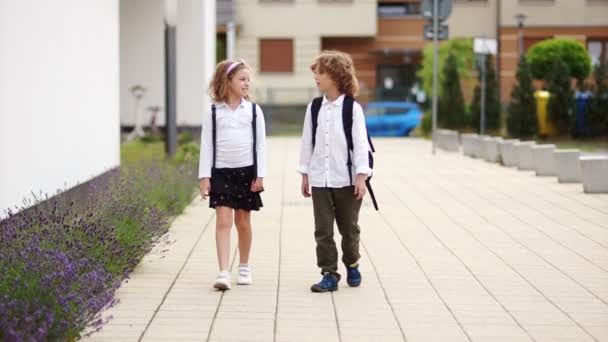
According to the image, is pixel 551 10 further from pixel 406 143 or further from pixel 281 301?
pixel 281 301

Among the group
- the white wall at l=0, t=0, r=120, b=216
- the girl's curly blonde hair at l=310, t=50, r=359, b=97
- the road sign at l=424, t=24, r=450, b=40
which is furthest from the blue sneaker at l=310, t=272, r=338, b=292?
the road sign at l=424, t=24, r=450, b=40

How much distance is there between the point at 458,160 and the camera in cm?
2278

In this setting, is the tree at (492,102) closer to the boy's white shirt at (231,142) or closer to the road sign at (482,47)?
the road sign at (482,47)

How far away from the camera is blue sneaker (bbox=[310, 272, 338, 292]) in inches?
318

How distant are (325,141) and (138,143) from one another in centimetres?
1651

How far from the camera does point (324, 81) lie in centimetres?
819

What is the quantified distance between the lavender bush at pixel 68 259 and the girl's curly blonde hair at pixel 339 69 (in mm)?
1769

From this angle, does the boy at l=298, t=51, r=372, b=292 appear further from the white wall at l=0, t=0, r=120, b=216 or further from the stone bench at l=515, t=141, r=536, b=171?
the stone bench at l=515, t=141, r=536, b=171

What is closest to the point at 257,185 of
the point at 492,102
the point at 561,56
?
the point at 492,102

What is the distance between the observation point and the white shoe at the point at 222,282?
8.05 metres

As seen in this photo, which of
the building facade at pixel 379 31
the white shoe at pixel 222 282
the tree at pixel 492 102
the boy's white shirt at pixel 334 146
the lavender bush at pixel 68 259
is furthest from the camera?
the building facade at pixel 379 31

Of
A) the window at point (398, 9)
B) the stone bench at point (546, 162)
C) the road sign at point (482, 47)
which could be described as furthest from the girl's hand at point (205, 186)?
the window at point (398, 9)

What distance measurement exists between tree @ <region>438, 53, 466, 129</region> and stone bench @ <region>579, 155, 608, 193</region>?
659 inches

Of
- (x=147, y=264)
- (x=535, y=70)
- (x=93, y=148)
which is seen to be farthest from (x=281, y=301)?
(x=535, y=70)
